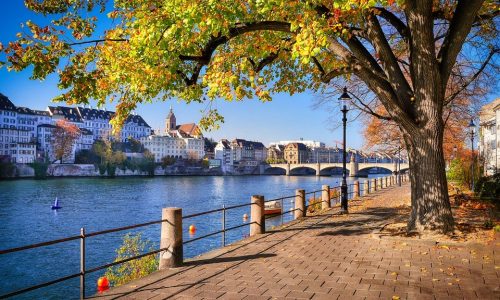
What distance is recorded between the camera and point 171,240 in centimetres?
929

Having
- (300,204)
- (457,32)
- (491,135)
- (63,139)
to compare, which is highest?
(63,139)

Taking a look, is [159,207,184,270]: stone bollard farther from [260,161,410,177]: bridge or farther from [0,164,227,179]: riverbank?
[0,164,227,179]: riverbank

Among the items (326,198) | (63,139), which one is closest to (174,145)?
(63,139)

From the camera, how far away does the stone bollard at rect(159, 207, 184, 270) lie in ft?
30.0

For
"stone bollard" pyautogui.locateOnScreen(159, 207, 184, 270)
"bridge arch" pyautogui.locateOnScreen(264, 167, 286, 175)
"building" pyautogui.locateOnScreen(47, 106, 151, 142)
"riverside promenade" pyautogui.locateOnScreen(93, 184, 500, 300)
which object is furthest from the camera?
"bridge arch" pyautogui.locateOnScreen(264, 167, 286, 175)

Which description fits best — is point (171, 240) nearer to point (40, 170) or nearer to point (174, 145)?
point (40, 170)

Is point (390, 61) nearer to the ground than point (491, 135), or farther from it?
nearer to the ground

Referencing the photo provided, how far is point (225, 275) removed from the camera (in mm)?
8227

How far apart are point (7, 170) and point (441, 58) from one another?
10674cm

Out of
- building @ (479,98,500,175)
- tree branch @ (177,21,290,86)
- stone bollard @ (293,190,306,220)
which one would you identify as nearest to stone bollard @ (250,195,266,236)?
stone bollard @ (293,190,306,220)

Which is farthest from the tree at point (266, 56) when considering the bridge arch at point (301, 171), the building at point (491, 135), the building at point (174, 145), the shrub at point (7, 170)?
the building at point (174, 145)

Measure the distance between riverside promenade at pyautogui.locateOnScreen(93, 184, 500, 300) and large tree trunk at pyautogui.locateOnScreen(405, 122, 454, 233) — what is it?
0.77 metres

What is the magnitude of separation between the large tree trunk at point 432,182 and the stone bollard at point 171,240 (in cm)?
668

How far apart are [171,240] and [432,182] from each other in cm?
711
